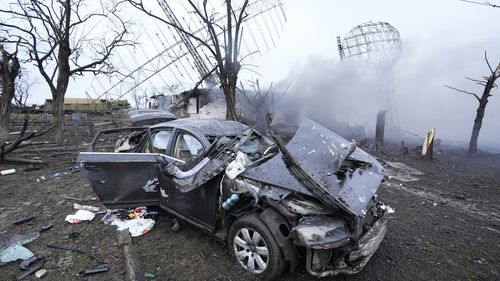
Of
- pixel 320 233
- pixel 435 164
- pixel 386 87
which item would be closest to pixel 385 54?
pixel 386 87

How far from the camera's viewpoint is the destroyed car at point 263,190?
110 inches

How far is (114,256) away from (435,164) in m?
10.1

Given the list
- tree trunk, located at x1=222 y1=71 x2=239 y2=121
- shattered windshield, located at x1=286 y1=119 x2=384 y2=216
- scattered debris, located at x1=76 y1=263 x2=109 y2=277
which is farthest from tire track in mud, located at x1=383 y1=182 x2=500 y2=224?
scattered debris, located at x1=76 y1=263 x2=109 y2=277

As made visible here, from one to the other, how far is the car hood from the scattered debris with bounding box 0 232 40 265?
296cm

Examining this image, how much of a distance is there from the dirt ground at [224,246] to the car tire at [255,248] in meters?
0.19

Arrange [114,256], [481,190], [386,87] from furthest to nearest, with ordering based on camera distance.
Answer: [386,87] < [481,190] < [114,256]

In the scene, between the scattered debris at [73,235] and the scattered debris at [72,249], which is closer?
the scattered debris at [72,249]

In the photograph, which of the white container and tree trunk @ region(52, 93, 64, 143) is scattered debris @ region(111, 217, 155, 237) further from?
tree trunk @ region(52, 93, 64, 143)

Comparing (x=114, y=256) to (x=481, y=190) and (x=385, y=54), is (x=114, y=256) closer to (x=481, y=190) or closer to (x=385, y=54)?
(x=481, y=190)

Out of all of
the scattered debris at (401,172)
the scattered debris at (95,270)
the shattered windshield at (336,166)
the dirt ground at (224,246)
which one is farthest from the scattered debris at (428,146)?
the scattered debris at (95,270)

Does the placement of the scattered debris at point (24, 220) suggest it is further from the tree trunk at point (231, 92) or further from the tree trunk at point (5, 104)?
the tree trunk at point (5, 104)

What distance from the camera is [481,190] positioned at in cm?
708

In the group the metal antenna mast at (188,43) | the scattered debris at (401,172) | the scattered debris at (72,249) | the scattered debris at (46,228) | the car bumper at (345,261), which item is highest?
the metal antenna mast at (188,43)

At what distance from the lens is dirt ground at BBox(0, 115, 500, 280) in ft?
10.9
